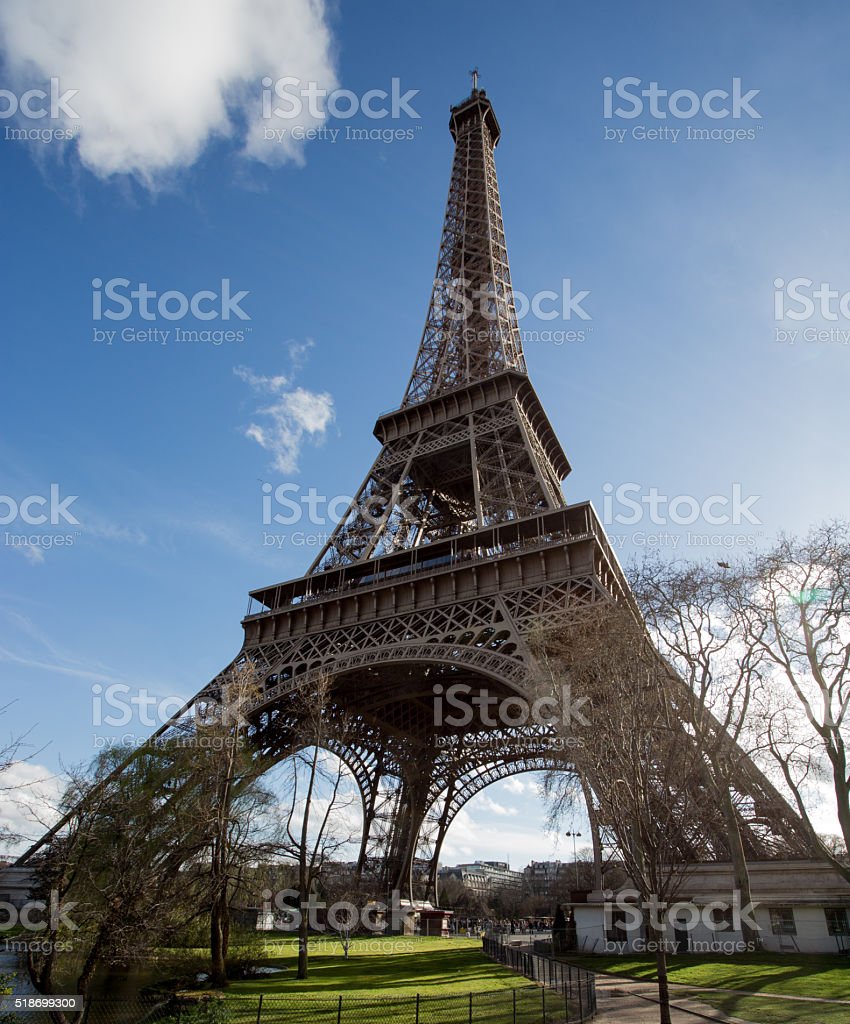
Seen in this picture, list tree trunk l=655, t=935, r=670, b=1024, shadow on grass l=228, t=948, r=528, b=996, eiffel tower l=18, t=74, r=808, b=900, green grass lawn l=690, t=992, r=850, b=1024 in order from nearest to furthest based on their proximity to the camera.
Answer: tree trunk l=655, t=935, r=670, b=1024, green grass lawn l=690, t=992, r=850, b=1024, shadow on grass l=228, t=948, r=528, b=996, eiffel tower l=18, t=74, r=808, b=900

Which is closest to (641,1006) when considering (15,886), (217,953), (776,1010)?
(776,1010)

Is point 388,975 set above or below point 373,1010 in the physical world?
below

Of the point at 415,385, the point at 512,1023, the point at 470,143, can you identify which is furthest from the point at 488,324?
the point at 512,1023

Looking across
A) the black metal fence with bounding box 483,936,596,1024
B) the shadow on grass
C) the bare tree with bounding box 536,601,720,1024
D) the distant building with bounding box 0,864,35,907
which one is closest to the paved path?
the black metal fence with bounding box 483,936,596,1024

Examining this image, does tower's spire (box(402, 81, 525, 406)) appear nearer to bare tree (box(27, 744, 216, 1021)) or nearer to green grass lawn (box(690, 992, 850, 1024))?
bare tree (box(27, 744, 216, 1021))

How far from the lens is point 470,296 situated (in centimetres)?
5662

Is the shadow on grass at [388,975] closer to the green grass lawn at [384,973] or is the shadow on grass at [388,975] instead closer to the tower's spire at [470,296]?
the green grass lawn at [384,973]

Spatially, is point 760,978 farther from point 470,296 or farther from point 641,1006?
point 470,296

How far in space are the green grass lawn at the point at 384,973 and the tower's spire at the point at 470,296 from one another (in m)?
33.1

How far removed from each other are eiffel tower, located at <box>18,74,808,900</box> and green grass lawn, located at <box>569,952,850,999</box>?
3.15 meters

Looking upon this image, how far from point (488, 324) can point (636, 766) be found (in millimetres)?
44889

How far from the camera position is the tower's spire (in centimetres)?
5131

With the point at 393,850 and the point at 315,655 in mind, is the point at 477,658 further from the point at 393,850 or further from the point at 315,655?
the point at 393,850

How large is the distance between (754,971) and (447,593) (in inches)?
742
